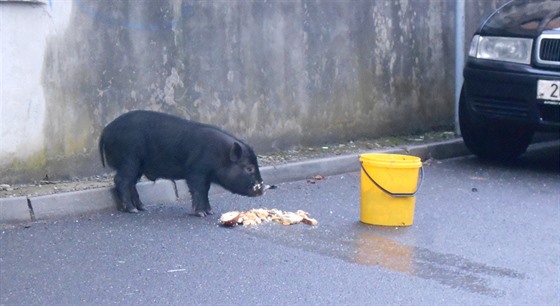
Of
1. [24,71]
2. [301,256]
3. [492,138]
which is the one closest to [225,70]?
[24,71]

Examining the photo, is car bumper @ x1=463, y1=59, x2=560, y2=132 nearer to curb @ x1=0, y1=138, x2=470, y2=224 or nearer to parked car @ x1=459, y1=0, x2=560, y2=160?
parked car @ x1=459, y1=0, x2=560, y2=160

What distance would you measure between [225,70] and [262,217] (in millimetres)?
1964

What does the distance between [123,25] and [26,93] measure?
0.99 metres

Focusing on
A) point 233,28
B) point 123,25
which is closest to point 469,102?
point 233,28

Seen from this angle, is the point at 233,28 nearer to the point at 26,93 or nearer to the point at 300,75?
the point at 300,75

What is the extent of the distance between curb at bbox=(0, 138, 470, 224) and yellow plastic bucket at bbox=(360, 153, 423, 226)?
58.4 inches

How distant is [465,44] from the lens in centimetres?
1103

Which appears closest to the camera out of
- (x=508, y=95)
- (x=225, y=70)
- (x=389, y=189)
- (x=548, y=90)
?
(x=389, y=189)

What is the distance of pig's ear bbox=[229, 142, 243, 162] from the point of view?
7746 mm

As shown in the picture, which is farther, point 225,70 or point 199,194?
point 225,70

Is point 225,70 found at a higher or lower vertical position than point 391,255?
higher

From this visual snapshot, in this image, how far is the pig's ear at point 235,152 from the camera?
775 centimetres

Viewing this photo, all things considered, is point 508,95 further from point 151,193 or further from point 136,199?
point 136,199

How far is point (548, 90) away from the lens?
29.6ft
